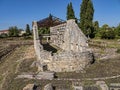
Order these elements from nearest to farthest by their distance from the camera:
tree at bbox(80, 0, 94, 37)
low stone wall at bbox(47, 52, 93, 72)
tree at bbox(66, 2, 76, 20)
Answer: low stone wall at bbox(47, 52, 93, 72) < tree at bbox(80, 0, 94, 37) < tree at bbox(66, 2, 76, 20)

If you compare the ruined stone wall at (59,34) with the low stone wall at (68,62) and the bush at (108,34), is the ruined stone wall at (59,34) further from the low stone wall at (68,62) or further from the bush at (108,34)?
the low stone wall at (68,62)

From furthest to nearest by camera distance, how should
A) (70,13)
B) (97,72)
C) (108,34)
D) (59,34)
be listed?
(70,13) → (108,34) → (59,34) → (97,72)

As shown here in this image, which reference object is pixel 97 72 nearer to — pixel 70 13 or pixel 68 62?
pixel 68 62

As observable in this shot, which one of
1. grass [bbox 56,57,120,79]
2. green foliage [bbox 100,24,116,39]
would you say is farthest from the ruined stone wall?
grass [bbox 56,57,120,79]

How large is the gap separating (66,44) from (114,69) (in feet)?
44.5

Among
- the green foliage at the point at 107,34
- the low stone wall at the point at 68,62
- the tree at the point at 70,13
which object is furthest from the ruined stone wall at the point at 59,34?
the low stone wall at the point at 68,62

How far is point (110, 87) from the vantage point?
10977 millimetres

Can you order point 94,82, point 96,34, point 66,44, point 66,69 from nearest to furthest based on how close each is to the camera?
point 94,82, point 66,69, point 66,44, point 96,34

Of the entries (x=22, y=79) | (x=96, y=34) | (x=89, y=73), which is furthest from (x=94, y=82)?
(x=96, y=34)

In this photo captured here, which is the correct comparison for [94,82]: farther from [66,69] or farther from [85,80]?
[66,69]

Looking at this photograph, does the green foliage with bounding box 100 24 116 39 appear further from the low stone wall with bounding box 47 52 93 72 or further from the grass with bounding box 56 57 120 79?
the low stone wall with bounding box 47 52 93 72

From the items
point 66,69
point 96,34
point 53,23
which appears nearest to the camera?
point 66,69

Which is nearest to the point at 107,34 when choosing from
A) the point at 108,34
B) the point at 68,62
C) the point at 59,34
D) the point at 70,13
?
the point at 108,34

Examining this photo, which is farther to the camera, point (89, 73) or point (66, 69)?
point (66, 69)
